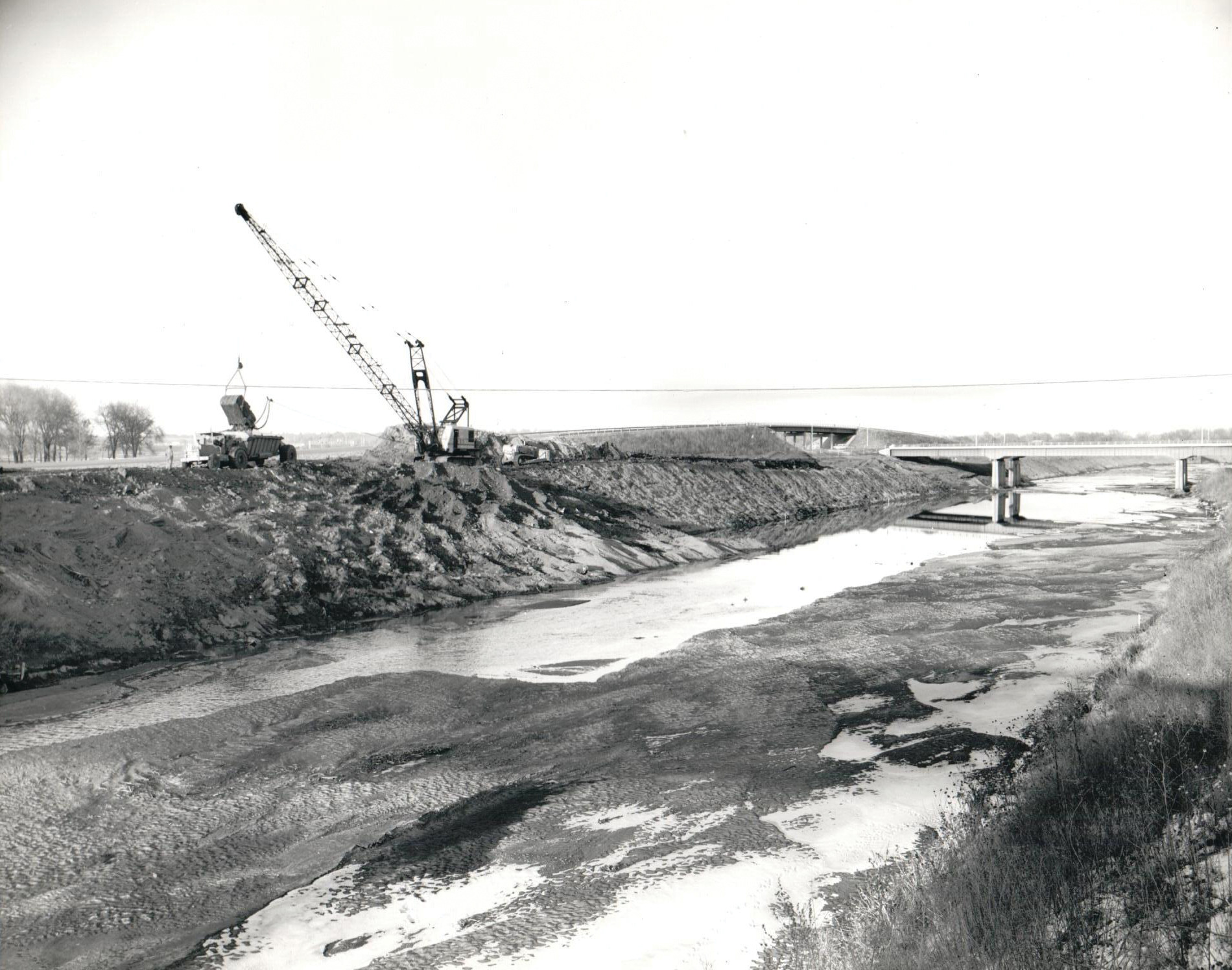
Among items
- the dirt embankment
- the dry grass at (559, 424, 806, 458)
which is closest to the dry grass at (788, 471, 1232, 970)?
the dirt embankment

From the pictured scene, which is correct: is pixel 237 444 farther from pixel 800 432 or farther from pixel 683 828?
pixel 800 432

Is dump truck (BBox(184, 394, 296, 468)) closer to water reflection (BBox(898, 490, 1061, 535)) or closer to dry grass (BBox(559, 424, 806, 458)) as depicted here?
water reflection (BBox(898, 490, 1061, 535))

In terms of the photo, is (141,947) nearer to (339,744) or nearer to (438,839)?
(438,839)

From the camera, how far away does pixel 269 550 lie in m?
23.7

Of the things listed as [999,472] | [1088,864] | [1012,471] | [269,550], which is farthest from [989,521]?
[1088,864]

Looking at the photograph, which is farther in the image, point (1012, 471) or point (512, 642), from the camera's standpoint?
point (1012, 471)

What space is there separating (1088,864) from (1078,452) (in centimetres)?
6653

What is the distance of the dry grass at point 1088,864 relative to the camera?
4938 millimetres

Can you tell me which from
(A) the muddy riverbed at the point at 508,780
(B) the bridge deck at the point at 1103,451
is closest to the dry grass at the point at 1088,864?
(A) the muddy riverbed at the point at 508,780

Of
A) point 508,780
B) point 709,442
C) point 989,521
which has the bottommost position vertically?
point 989,521

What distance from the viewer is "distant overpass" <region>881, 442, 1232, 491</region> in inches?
2315

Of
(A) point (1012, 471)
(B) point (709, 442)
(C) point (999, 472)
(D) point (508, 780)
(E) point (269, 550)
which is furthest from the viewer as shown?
(B) point (709, 442)

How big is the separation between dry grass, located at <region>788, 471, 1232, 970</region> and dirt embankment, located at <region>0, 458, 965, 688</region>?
17109 millimetres

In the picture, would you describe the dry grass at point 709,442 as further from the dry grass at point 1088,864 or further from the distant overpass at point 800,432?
the dry grass at point 1088,864
